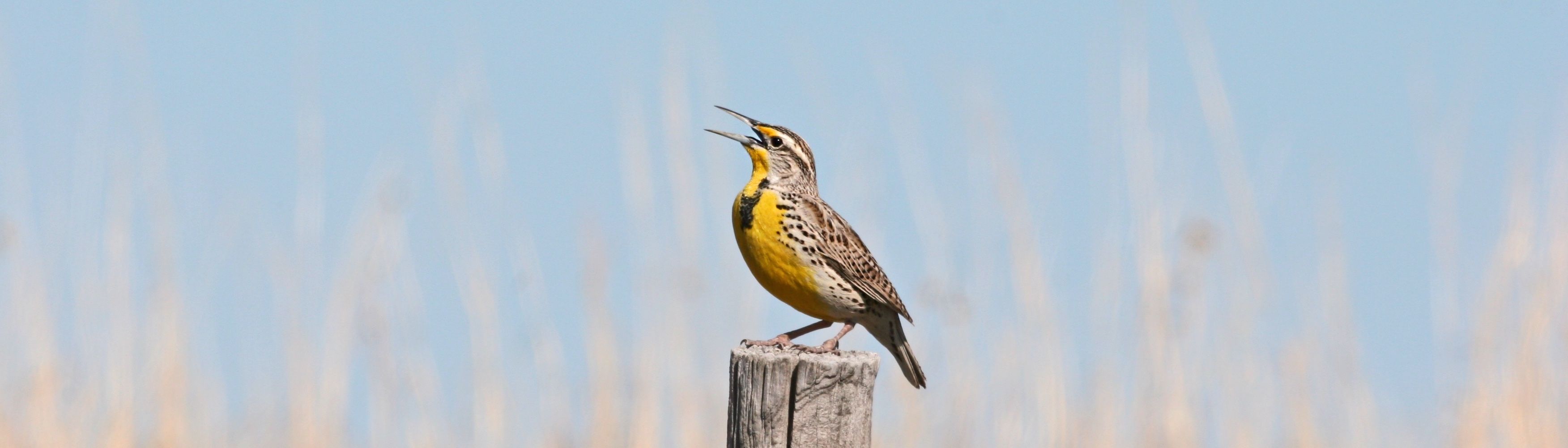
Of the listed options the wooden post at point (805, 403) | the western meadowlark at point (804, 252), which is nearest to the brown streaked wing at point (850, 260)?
the western meadowlark at point (804, 252)

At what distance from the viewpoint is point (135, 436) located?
13.2ft

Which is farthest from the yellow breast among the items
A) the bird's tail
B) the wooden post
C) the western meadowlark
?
the wooden post

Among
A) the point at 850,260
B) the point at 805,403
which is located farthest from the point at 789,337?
the point at 805,403

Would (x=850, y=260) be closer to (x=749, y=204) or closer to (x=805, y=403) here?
(x=749, y=204)

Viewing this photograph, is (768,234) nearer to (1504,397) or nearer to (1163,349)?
(1163,349)

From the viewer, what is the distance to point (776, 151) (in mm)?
3439

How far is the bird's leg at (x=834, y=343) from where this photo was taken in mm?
2740

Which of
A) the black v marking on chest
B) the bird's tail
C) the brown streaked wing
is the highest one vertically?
the black v marking on chest

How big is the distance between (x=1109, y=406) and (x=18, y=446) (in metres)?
2.70

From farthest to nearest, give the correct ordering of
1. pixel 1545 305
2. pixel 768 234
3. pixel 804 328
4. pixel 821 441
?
pixel 1545 305, pixel 804 328, pixel 768 234, pixel 821 441

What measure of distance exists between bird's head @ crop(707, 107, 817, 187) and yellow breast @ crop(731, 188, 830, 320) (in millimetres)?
163

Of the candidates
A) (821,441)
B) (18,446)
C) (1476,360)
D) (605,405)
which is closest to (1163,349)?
(1476,360)

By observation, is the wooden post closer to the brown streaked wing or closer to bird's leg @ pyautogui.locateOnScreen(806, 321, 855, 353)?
bird's leg @ pyautogui.locateOnScreen(806, 321, 855, 353)

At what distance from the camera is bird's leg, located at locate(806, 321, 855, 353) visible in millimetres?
2740
